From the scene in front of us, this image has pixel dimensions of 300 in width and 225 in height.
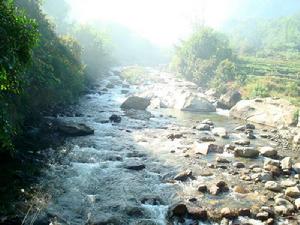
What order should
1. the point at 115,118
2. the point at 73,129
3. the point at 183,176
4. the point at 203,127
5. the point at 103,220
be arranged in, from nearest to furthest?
the point at 103,220 → the point at 183,176 → the point at 73,129 → the point at 203,127 → the point at 115,118

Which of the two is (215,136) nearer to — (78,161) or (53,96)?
(78,161)

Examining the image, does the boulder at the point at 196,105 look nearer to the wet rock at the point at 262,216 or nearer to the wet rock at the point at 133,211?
the wet rock at the point at 262,216

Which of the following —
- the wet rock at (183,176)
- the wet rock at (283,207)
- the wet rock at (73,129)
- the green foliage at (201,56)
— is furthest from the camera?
the green foliage at (201,56)

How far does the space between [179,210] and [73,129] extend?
14.6 metres

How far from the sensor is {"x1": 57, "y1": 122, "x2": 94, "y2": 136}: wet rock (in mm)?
27703

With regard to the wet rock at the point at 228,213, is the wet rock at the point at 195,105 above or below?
below

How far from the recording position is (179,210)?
50.8 feet

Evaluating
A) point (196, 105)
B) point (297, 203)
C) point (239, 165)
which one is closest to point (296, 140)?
point (239, 165)

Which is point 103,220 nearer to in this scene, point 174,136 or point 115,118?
point 174,136

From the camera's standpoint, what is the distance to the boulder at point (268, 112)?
124 feet

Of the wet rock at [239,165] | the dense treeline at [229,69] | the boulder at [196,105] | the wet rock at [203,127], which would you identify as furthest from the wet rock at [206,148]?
the dense treeline at [229,69]

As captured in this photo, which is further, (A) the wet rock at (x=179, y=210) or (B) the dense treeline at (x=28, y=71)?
(A) the wet rock at (x=179, y=210)

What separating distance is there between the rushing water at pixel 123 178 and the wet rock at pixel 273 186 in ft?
3.54

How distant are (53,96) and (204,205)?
22.9 m
